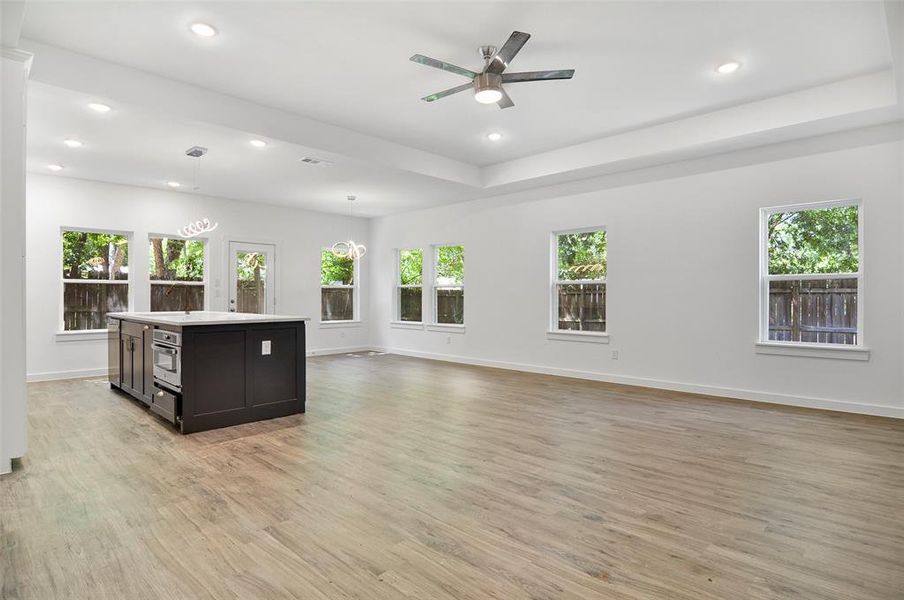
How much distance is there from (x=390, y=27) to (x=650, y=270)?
167 inches

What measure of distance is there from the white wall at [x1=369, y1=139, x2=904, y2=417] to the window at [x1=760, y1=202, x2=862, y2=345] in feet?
0.50

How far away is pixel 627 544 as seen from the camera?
7.16ft

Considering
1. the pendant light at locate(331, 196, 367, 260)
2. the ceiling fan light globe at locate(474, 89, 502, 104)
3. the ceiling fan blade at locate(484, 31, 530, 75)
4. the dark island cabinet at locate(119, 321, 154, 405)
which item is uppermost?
the ceiling fan blade at locate(484, 31, 530, 75)

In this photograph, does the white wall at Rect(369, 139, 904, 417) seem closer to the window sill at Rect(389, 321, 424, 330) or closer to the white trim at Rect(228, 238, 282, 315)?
the window sill at Rect(389, 321, 424, 330)

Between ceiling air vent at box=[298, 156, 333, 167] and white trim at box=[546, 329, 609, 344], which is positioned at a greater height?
ceiling air vent at box=[298, 156, 333, 167]

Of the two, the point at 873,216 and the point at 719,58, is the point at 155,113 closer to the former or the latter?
A: the point at 719,58

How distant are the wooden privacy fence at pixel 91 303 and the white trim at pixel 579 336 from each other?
20.6 feet

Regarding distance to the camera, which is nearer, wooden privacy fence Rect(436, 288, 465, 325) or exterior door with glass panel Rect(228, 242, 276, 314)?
exterior door with glass panel Rect(228, 242, 276, 314)

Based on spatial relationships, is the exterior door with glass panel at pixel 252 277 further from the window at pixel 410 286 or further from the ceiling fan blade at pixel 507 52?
the ceiling fan blade at pixel 507 52

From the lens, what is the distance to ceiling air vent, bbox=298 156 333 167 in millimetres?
5653

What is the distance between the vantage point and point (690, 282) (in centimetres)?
571

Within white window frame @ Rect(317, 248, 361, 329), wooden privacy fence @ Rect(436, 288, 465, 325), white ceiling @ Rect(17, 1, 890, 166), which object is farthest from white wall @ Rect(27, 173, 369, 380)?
white ceiling @ Rect(17, 1, 890, 166)

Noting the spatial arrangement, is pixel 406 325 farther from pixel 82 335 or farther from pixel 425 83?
pixel 425 83

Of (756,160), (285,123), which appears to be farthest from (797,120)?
(285,123)
